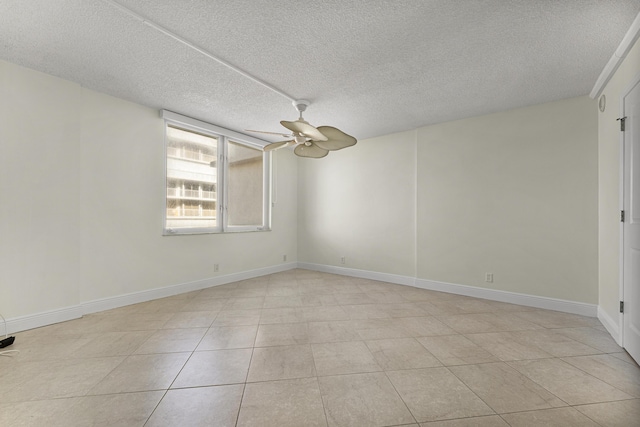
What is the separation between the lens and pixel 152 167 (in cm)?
400

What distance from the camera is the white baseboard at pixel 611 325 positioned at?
8.53ft

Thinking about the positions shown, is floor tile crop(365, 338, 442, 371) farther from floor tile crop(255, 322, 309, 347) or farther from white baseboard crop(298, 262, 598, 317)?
white baseboard crop(298, 262, 598, 317)

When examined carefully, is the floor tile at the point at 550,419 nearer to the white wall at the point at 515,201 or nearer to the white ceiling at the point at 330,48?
the white wall at the point at 515,201

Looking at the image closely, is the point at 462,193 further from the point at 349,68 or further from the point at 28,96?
the point at 28,96

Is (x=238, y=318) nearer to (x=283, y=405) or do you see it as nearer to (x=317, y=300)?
(x=317, y=300)

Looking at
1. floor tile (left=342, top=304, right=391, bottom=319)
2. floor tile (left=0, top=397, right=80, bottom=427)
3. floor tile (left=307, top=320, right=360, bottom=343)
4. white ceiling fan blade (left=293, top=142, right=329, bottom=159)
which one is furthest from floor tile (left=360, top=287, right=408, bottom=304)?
floor tile (left=0, top=397, right=80, bottom=427)

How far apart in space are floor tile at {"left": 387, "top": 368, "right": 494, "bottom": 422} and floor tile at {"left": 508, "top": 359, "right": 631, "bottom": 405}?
58 cm

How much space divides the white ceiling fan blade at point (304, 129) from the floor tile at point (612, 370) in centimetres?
291

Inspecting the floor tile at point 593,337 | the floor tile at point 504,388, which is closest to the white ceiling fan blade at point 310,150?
the floor tile at point 504,388

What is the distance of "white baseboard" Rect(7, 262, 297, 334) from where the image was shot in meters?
2.85

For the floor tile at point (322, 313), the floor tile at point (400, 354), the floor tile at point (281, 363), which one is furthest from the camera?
the floor tile at point (322, 313)

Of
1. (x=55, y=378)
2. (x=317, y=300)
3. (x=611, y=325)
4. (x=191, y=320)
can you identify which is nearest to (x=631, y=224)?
(x=611, y=325)

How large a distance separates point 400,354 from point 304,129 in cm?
225

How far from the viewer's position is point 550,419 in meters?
1.61
